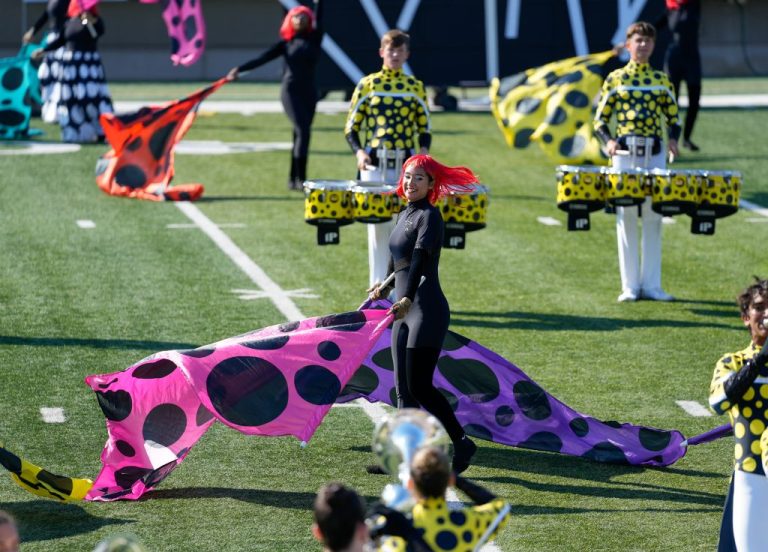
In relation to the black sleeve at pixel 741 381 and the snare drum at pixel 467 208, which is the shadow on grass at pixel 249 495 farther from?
the snare drum at pixel 467 208

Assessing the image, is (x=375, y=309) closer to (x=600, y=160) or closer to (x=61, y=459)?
(x=61, y=459)

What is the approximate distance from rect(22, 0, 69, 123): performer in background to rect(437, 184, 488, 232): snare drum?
12070mm

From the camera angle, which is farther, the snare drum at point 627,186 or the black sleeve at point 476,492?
the snare drum at point 627,186

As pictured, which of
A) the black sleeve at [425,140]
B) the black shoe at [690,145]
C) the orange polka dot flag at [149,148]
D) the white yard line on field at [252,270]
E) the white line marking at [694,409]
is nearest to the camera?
the white line marking at [694,409]

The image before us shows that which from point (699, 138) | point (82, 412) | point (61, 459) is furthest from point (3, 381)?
point (699, 138)

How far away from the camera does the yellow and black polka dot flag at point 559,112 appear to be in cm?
2095

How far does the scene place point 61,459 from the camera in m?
8.82

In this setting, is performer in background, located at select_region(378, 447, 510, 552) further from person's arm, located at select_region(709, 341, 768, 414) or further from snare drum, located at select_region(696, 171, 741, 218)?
snare drum, located at select_region(696, 171, 741, 218)

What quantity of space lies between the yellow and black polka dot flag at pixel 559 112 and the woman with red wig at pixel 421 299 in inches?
481

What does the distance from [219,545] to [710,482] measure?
9.40ft

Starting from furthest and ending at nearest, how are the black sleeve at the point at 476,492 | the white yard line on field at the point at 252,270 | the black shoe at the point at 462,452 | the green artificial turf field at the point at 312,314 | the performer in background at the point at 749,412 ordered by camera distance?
the white yard line on field at the point at 252,270 < the black shoe at the point at 462,452 < the green artificial turf field at the point at 312,314 < the performer in background at the point at 749,412 < the black sleeve at the point at 476,492

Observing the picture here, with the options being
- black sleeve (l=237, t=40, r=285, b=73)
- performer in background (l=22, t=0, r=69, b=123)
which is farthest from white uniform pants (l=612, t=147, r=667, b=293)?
performer in background (l=22, t=0, r=69, b=123)

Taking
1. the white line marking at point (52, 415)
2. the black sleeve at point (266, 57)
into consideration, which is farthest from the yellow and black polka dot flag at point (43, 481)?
the black sleeve at point (266, 57)

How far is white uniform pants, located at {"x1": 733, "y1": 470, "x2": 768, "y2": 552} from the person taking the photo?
6.23 meters
